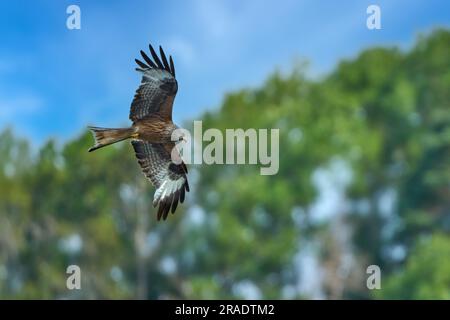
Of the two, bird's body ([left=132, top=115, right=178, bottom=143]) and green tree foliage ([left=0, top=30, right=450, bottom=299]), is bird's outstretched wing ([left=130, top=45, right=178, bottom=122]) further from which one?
green tree foliage ([left=0, top=30, right=450, bottom=299])

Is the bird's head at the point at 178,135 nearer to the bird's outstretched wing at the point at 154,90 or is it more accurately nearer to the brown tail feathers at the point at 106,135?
the bird's outstretched wing at the point at 154,90

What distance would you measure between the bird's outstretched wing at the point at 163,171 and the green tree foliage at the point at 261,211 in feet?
51.1

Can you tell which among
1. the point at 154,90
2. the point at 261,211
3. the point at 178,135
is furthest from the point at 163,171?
the point at 261,211

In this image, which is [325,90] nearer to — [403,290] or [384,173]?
[384,173]

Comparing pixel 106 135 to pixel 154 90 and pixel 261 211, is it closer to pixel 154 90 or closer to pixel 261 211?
pixel 154 90

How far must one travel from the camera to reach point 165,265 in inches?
1043

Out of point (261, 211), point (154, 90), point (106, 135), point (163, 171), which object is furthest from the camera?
point (261, 211)

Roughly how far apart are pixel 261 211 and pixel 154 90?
1905 centimetres

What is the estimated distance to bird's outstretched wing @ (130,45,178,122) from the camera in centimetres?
905

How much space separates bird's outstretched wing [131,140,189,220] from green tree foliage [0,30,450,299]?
51.1ft

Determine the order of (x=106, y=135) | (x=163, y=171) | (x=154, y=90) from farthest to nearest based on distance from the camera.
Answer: (x=163, y=171), (x=154, y=90), (x=106, y=135)

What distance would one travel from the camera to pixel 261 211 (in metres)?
27.9

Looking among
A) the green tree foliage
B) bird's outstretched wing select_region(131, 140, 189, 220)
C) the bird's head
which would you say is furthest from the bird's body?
the green tree foliage

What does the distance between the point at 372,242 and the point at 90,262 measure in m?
8.31
